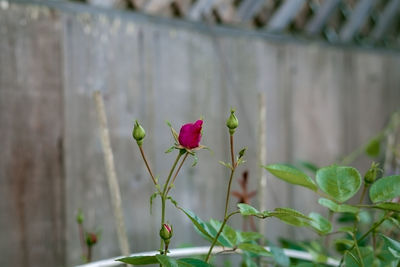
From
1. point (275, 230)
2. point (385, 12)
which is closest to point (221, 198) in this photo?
point (275, 230)

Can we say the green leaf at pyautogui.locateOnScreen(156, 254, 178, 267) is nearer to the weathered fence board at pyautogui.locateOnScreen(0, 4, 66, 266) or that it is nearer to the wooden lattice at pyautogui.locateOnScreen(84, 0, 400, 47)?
the weathered fence board at pyautogui.locateOnScreen(0, 4, 66, 266)

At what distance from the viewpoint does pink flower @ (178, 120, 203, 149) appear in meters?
0.49

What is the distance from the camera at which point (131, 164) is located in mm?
1506

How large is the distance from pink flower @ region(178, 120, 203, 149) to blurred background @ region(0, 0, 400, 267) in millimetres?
399

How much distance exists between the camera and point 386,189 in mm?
529

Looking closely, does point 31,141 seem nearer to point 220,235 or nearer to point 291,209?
point 220,235

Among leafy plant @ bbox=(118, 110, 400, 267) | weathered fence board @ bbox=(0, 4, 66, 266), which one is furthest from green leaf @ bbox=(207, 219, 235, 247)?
weathered fence board @ bbox=(0, 4, 66, 266)

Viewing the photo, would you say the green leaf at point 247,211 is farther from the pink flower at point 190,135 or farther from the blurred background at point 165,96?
the blurred background at point 165,96

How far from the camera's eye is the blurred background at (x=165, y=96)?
52.2 inches

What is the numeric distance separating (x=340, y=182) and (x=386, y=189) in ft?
0.15

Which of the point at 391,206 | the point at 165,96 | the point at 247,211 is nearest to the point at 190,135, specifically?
the point at 247,211

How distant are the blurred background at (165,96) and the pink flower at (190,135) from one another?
399 mm

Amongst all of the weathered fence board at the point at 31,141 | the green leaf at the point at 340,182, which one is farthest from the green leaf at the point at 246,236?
the weathered fence board at the point at 31,141

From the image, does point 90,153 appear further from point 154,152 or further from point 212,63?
point 212,63
